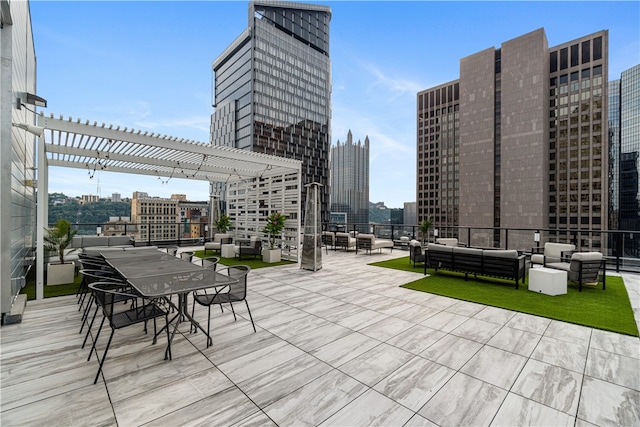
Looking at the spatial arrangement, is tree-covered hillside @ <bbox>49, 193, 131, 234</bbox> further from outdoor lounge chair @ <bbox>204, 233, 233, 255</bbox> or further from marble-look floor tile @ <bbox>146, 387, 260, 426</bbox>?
marble-look floor tile @ <bbox>146, 387, 260, 426</bbox>

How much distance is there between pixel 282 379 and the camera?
2.25 m

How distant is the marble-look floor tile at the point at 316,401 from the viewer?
1.80 metres

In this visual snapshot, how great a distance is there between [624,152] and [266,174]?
74.2 metres

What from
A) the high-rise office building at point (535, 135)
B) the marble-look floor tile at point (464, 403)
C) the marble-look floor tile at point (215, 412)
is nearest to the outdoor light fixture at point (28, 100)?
the marble-look floor tile at point (215, 412)

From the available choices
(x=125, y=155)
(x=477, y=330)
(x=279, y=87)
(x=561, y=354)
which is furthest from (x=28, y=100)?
(x=279, y=87)

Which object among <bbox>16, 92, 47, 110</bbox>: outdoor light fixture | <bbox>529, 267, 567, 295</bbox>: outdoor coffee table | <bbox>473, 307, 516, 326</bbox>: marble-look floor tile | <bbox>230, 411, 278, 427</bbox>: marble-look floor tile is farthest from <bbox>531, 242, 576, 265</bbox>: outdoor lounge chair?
<bbox>16, 92, 47, 110</bbox>: outdoor light fixture

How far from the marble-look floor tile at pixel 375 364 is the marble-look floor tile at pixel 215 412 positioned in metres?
0.88

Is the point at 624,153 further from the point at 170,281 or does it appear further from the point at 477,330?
the point at 170,281

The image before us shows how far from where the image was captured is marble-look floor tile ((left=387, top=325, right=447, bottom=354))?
2.83m

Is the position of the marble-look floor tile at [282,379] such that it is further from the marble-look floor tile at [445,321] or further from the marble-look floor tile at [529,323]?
the marble-look floor tile at [529,323]

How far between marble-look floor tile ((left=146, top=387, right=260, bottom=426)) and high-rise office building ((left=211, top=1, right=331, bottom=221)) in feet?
166

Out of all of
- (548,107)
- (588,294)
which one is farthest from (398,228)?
(548,107)

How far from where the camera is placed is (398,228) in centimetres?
1159

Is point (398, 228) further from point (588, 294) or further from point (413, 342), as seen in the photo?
point (413, 342)
